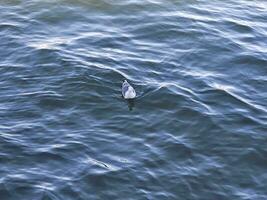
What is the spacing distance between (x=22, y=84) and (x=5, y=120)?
8.32ft

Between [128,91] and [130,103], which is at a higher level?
[128,91]

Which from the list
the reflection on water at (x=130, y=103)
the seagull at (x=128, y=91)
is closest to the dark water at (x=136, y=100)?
the reflection on water at (x=130, y=103)

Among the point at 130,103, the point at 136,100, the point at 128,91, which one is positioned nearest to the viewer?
the point at 128,91

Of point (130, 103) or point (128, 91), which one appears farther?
point (130, 103)

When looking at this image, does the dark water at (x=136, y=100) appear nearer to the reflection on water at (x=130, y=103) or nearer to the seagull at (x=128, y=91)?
the reflection on water at (x=130, y=103)

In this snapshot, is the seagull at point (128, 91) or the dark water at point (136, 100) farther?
the seagull at point (128, 91)

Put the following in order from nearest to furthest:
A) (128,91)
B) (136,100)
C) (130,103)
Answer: (128,91)
(130,103)
(136,100)

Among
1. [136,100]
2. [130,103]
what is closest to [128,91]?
[130,103]

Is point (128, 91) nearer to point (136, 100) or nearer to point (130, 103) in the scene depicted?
point (130, 103)

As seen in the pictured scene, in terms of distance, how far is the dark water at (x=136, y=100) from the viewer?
1898 cm

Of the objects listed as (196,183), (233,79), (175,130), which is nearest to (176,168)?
(196,183)

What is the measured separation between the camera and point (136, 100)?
75.7ft

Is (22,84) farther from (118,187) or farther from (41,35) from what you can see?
(118,187)

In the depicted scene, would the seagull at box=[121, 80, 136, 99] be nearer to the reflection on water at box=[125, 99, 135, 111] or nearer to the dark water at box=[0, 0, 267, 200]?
the reflection on water at box=[125, 99, 135, 111]
